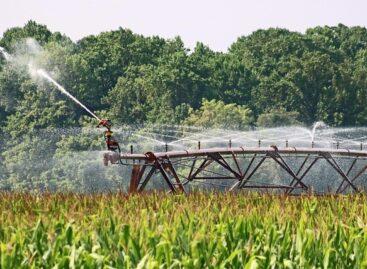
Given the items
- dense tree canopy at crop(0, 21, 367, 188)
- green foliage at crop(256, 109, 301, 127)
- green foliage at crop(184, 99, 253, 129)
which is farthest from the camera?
dense tree canopy at crop(0, 21, 367, 188)

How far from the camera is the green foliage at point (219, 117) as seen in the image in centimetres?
10419

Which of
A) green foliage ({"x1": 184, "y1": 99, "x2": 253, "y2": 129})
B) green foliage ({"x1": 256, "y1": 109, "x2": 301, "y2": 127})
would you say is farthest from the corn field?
green foliage ({"x1": 256, "y1": 109, "x2": 301, "y2": 127})

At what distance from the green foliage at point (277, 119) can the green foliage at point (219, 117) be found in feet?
4.37

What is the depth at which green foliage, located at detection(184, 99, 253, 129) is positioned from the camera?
104 metres

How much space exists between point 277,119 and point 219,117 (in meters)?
7.08

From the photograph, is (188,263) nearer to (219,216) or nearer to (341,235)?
(341,235)

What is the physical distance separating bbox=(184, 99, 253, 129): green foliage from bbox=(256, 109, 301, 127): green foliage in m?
1.33

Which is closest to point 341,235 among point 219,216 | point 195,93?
point 219,216

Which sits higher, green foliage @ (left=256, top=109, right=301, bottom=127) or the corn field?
the corn field

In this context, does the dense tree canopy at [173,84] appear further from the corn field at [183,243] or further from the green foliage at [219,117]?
the corn field at [183,243]

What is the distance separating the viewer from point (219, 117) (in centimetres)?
10419

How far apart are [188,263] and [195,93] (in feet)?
328

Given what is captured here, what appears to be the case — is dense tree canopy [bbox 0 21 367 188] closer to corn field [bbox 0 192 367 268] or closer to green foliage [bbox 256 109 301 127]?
green foliage [bbox 256 109 301 127]

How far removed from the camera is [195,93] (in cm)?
11319
